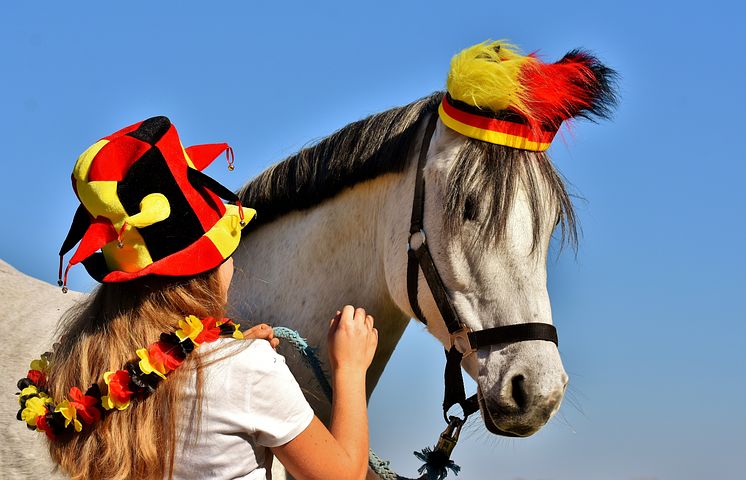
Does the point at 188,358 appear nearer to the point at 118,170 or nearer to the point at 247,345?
the point at 247,345

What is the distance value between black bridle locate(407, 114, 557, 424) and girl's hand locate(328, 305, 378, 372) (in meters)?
0.55

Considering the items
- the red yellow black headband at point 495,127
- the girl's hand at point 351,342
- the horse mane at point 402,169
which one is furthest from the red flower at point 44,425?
the red yellow black headband at point 495,127

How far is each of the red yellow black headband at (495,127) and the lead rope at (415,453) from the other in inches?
36.0

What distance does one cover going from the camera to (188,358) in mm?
1849

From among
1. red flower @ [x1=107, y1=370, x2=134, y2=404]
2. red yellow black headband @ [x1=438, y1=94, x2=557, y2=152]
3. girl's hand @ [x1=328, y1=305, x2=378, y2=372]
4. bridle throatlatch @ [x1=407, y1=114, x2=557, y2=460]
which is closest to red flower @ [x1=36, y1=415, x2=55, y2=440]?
red flower @ [x1=107, y1=370, x2=134, y2=404]

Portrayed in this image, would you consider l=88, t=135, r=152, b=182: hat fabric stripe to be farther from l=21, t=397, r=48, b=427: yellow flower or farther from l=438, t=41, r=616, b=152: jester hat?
Answer: l=438, t=41, r=616, b=152: jester hat

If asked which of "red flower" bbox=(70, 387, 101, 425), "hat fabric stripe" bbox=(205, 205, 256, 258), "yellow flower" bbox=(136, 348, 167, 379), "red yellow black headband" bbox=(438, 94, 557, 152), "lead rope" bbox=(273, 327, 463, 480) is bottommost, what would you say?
"lead rope" bbox=(273, 327, 463, 480)

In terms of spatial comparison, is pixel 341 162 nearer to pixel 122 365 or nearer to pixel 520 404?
pixel 520 404

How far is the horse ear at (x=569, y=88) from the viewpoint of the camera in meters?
2.74

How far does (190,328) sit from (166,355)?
0.08 m

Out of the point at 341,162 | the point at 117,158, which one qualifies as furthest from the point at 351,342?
the point at 341,162

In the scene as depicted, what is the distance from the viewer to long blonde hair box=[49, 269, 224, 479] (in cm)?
182

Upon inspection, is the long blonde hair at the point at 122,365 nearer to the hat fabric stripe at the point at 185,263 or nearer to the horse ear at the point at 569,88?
the hat fabric stripe at the point at 185,263

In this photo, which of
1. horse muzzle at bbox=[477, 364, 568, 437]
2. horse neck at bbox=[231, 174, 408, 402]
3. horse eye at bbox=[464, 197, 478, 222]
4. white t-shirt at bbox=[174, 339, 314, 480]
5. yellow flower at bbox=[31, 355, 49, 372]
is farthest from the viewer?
horse neck at bbox=[231, 174, 408, 402]
